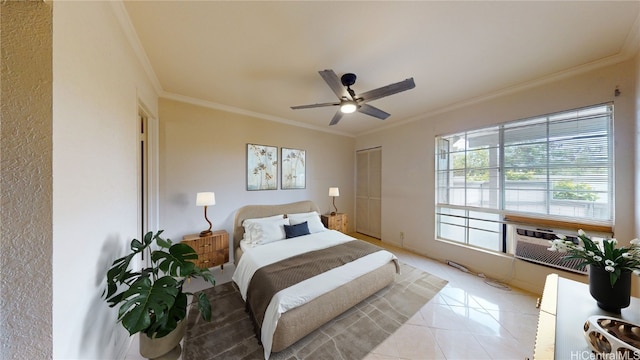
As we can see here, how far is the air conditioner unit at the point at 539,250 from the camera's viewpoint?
89.0 inches

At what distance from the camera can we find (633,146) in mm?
1910

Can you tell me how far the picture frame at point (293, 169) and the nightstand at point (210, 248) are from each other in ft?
4.66

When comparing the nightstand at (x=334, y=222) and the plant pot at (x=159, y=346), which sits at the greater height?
the nightstand at (x=334, y=222)

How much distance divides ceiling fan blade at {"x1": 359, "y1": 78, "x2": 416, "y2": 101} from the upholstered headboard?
2.44 metres

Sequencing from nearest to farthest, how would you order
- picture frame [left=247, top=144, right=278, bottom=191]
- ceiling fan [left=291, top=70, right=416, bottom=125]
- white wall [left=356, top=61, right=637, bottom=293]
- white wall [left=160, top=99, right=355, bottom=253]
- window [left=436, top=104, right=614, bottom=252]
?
1. ceiling fan [left=291, top=70, right=416, bottom=125]
2. white wall [left=356, top=61, right=637, bottom=293]
3. window [left=436, top=104, right=614, bottom=252]
4. white wall [left=160, top=99, right=355, bottom=253]
5. picture frame [left=247, top=144, right=278, bottom=191]

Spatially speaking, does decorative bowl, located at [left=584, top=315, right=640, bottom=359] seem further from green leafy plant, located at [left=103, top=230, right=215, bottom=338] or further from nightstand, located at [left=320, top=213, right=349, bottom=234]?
nightstand, located at [left=320, top=213, right=349, bottom=234]

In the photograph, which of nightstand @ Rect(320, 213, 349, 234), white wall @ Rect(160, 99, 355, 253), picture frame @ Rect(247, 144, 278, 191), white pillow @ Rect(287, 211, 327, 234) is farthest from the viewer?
nightstand @ Rect(320, 213, 349, 234)

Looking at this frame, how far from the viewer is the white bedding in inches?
61.6

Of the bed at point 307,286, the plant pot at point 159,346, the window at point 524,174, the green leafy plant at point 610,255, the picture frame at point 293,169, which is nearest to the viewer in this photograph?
the green leafy plant at point 610,255

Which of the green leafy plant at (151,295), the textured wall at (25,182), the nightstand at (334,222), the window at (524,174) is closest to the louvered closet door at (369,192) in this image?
the nightstand at (334,222)

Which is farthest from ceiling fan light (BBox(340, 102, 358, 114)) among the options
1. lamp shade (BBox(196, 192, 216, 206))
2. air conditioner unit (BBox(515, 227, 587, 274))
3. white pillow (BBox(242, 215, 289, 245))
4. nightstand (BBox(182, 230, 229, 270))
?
air conditioner unit (BBox(515, 227, 587, 274))

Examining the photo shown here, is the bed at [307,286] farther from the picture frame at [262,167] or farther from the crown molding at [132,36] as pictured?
the crown molding at [132,36]

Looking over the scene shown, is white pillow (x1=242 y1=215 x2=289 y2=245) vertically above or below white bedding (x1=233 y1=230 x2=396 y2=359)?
above

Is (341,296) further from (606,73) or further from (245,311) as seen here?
(606,73)
